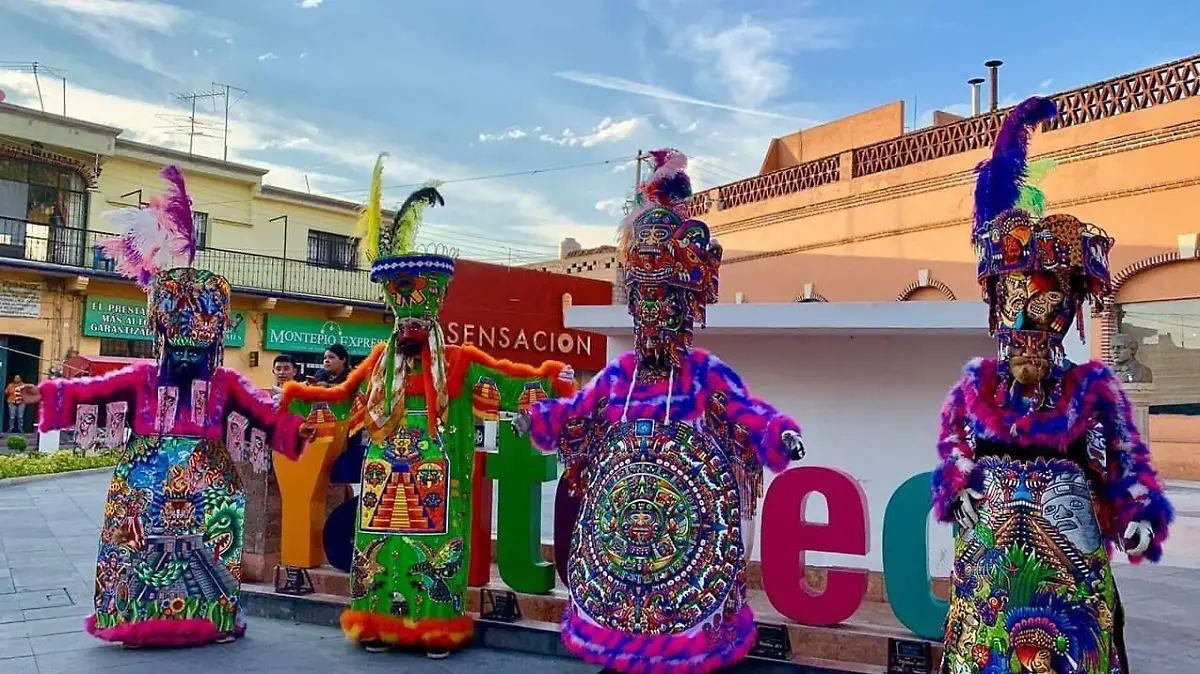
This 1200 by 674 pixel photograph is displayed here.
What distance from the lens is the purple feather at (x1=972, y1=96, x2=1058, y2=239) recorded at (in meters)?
3.60

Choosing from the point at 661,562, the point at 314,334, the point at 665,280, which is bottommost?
the point at 661,562

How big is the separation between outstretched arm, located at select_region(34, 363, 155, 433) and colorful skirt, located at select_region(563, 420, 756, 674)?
2557 millimetres

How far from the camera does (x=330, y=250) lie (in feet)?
83.4

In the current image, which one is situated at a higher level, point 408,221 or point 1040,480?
point 408,221

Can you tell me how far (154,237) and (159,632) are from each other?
2.05 metres

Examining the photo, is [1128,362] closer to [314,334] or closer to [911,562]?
[911,562]

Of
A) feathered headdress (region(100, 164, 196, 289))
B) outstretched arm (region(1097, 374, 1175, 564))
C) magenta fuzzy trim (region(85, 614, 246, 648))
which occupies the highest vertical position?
feathered headdress (region(100, 164, 196, 289))

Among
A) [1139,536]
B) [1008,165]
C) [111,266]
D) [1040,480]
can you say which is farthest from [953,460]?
[111,266]

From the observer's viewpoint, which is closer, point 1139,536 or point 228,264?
point 1139,536

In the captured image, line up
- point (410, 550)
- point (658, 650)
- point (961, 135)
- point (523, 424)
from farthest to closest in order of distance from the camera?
point (961, 135) → point (410, 550) → point (523, 424) → point (658, 650)

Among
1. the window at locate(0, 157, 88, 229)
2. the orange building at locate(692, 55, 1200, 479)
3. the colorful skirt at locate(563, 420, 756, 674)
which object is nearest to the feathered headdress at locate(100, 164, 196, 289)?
the colorful skirt at locate(563, 420, 756, 674)

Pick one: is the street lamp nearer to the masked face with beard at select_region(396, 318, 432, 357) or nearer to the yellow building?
the yellow building

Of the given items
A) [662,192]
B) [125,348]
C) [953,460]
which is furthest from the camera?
[125,348]

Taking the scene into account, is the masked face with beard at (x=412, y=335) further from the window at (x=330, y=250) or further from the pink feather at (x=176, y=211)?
the window at (x=330, y=250)
